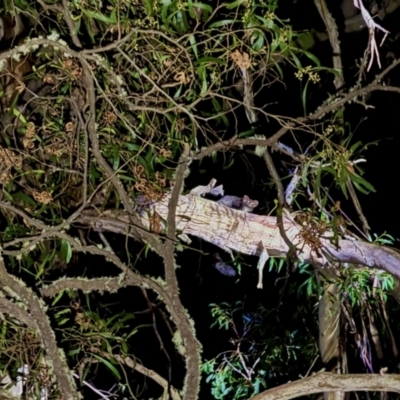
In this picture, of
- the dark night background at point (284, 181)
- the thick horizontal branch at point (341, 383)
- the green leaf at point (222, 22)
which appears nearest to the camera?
the thick horizontal branch at point (341, 383)

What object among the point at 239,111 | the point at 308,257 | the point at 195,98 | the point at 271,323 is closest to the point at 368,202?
the point at 271,323

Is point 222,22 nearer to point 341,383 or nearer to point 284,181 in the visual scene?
point 341,383

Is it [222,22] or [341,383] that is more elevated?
[222,22]

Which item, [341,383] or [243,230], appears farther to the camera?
[243,230]

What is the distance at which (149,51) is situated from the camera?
1.27 meters

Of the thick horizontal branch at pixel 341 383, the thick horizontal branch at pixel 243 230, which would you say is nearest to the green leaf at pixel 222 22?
the thick horizontal branch at pixel 243 230

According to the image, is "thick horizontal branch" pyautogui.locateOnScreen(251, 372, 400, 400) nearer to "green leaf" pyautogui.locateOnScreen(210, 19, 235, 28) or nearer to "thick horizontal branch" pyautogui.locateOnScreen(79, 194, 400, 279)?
"thick horizontal branch" pyautogui.locateOnScreen(79, 194, 400, 279)

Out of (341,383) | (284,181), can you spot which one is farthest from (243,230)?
(284,181)

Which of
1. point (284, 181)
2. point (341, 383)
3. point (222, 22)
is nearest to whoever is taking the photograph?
point (341, 383)

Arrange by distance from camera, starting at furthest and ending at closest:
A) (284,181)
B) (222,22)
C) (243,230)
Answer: (284,181) → (243,230) → (222,22)

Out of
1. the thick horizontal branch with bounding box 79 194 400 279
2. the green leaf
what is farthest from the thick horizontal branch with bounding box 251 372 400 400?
the green leaf

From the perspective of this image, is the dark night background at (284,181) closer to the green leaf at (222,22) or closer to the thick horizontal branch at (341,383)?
the green leaf at (222,22)

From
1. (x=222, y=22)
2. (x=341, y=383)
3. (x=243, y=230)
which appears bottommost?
(x=341, y=383)

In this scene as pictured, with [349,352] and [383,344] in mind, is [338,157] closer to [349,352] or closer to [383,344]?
[383,344]
